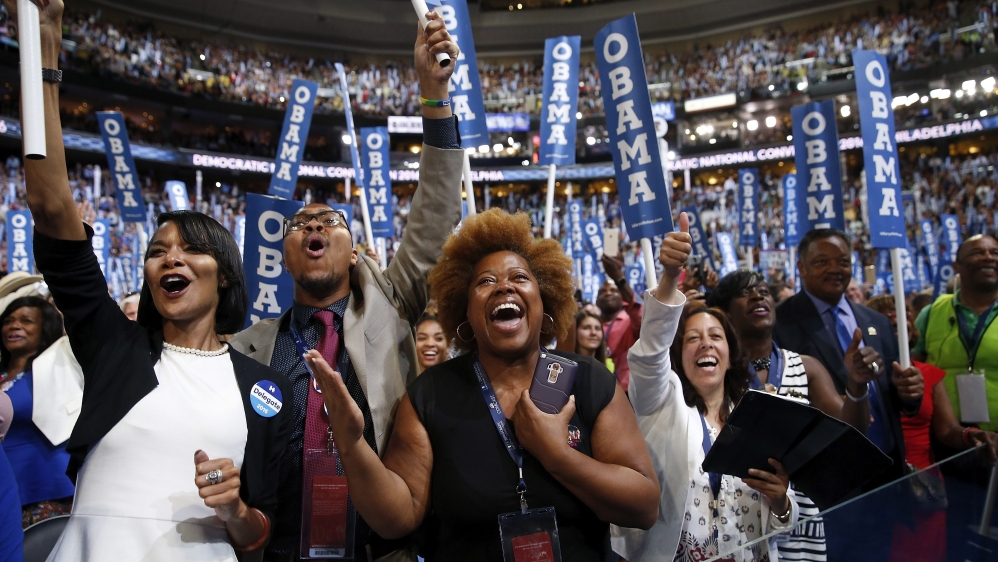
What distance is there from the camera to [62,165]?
158 cm

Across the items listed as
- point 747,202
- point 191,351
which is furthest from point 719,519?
point 747,202

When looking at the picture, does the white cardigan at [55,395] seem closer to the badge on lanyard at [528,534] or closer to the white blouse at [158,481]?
the white blouse at [158,481]

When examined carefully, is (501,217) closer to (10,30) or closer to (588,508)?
(588,508)

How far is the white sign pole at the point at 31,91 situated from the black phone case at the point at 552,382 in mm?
1198

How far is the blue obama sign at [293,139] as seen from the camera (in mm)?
6184

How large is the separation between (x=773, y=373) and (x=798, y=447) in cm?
91

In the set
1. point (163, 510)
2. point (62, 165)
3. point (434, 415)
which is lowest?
point (163, 510)

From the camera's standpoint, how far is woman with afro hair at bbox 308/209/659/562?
5.48 ft

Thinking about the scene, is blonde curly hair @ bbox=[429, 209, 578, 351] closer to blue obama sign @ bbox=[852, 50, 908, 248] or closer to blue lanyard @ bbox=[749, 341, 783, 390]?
blue lanyard @ bbox=[749, 341, 783, 390]

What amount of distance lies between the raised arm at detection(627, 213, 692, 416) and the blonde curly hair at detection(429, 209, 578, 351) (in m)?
0.24

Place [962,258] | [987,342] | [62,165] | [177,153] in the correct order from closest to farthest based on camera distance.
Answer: [62,165]
[987,342]
[962,258]
[177,153]

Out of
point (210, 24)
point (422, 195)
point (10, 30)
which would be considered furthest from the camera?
point (210, 24)

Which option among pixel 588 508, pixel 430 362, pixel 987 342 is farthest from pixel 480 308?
pixel 987 342

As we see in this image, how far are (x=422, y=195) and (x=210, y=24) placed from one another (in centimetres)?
3091
